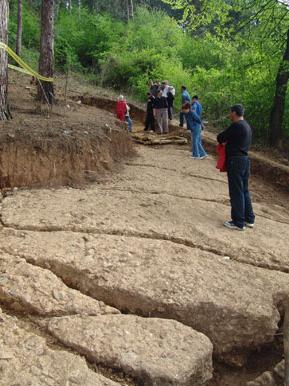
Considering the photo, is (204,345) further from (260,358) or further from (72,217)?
(72,217)

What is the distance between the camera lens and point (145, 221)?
6.30m

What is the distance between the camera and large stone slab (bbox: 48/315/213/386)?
11.3 feet

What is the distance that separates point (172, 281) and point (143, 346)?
1.11 m

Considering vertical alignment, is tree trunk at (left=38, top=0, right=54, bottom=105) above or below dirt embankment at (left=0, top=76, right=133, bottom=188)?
above

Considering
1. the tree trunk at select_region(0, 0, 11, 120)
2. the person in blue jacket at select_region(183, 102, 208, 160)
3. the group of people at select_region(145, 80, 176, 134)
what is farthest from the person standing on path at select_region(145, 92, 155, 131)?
the tree trunk at select_region(0, 0, 11, 120)

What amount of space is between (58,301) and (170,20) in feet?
98.9

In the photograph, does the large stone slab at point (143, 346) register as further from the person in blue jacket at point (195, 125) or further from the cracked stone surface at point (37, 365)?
the person in blue jacket at point (195, 125)

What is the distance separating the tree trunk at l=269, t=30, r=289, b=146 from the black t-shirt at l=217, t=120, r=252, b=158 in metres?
6.97

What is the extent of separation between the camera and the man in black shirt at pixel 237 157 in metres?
6.54

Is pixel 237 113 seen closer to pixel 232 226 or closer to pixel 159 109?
pixel 232 226

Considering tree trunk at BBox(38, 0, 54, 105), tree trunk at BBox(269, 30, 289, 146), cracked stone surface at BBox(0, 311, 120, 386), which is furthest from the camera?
tree trunk at BBox(269, 30, 289, 146)

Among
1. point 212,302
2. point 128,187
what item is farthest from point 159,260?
point 128,187

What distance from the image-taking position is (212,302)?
14.4 feet

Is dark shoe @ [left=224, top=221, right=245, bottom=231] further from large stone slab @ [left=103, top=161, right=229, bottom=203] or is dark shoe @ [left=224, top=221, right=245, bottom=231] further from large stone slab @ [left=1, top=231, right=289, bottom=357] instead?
large stone slab @ [left=103, top=161, right=229, bottom=203]
